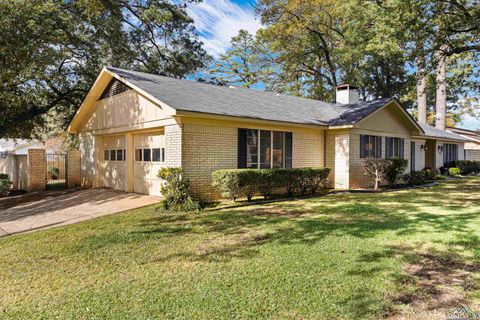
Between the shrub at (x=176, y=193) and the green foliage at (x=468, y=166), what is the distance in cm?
2355

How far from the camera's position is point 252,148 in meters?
12.3

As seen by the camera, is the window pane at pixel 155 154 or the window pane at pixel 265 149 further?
the window pane at pixel 265 149

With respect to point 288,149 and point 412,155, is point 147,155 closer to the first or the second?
point 288,149

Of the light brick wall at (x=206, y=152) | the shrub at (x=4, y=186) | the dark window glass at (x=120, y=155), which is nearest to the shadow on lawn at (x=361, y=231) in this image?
the light brick wall at (x=206, y=152)

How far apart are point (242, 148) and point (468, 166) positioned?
890 inches

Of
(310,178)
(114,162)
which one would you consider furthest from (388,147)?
(114,162)

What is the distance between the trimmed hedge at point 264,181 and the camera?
406 inches

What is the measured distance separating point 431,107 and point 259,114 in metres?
38.9

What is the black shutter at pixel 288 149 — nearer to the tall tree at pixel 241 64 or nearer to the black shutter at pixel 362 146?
the black shutter at pixel 362 146

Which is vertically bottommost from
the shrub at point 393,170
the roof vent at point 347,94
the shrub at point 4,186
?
the shrub at point 4,186

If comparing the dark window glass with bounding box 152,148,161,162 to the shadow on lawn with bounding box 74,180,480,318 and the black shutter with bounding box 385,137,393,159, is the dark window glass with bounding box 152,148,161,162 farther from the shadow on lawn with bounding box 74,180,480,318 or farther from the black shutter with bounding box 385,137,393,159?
the black shutter with bounding box 385,137,393,159

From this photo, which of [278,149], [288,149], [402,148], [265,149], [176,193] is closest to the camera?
[176,193]

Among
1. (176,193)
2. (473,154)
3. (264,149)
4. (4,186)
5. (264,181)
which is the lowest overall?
(4,186)

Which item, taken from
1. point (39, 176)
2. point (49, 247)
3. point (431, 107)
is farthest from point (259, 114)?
point (431, 107)
